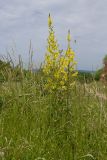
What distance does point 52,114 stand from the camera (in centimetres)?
497

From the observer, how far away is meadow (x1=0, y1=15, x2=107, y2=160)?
4.25 metres

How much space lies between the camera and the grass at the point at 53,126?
4.19 m

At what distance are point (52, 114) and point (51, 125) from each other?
169 millimetres

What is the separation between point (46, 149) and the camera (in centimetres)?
431

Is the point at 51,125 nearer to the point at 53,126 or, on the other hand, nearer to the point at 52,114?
the point at 53,126

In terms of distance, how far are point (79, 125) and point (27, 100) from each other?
0.82 m

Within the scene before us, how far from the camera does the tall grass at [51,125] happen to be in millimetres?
4195

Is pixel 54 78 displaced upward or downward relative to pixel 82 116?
upward

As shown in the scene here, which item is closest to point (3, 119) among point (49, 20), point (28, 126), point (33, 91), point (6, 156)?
point (28, 126)

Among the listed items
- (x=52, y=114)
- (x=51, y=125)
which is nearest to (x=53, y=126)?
(x=51, y=125)

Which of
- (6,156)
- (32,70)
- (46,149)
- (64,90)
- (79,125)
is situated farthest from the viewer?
(32,70)

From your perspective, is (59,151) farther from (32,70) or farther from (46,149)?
(32,70)

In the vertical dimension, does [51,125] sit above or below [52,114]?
below

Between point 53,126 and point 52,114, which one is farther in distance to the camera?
point 52,114
